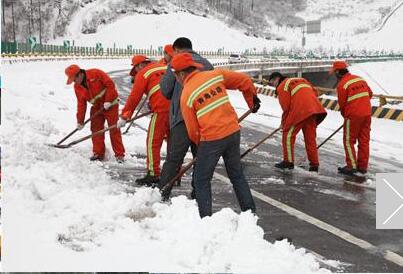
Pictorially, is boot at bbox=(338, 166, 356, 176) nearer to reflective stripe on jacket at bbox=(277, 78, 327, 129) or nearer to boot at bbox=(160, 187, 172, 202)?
reflective stripe on jacket at bbox=(277, 78, 327, 129)

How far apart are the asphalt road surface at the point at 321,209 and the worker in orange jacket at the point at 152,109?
1.22 ft

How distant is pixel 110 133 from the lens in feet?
25.1

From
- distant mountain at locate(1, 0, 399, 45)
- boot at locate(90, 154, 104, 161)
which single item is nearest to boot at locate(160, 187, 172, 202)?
boot at locate(90, 154, 104, 161)

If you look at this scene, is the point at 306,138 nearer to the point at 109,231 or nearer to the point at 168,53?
the point at 168,53

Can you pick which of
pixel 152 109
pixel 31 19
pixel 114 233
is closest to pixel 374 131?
pixel 152 109

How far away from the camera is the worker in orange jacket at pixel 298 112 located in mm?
7531

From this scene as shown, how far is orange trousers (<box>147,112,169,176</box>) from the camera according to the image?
21.2ft

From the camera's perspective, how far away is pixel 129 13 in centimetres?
8262

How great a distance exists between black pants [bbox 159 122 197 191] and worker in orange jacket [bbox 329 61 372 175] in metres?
3.34

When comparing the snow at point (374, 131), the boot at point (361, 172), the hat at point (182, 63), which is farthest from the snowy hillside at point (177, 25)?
the hat at point (182, 63)

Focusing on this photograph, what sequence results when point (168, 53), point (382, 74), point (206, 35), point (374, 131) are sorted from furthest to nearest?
point (206, 35), point (382, 74), point (374, 131), point (168, 53)

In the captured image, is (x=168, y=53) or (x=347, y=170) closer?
(x=168, y=53)

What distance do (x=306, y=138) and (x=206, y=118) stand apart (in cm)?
358

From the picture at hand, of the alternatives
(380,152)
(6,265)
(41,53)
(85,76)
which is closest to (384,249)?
(6,265)
